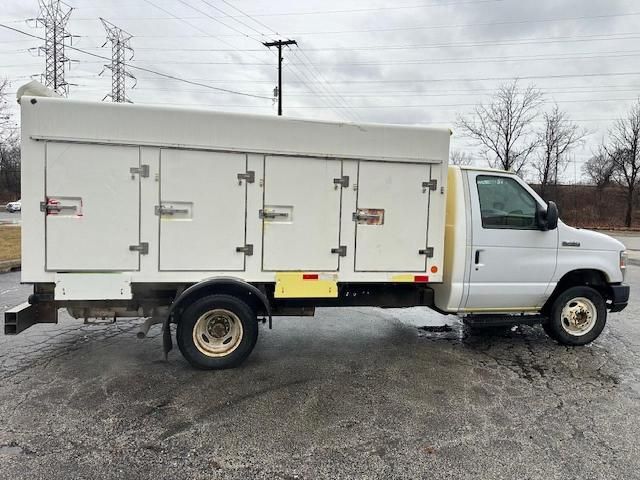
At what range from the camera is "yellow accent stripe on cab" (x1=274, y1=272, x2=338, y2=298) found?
17.2ft

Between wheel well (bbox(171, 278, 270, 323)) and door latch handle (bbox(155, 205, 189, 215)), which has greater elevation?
door latch handle (bbox(155, 205, 189, 215))

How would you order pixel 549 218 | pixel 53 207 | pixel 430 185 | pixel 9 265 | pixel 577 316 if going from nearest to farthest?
pixel 53 207, pixel 430 185, pixel 549 218, pixel 577 316, pixel 9 265

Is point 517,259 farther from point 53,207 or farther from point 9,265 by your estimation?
point 9,265

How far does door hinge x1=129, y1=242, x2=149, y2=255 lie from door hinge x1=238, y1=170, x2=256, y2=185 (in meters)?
1.15

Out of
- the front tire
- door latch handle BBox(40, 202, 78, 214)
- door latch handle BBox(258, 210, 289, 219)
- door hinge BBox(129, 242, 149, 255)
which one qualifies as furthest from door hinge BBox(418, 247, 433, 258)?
door latch handle BBox(40, 202, 78, 214)

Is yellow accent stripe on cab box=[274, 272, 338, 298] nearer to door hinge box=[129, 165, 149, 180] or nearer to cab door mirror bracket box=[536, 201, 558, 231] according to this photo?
door hinge box=[129, 165, 149, 180]

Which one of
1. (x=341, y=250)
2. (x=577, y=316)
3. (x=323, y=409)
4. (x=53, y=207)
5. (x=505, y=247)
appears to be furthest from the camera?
(x=577, y=316)

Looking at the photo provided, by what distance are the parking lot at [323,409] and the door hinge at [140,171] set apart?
204 centimetres

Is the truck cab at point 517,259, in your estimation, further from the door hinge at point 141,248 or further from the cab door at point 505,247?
the door hinge at point 141,248

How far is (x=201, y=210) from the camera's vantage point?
4984 mm

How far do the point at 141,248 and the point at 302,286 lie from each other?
172 centimetres

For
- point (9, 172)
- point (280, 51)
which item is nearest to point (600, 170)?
point (280, 51)

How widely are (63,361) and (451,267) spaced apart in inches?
178

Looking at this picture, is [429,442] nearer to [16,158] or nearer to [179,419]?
[179,419]
